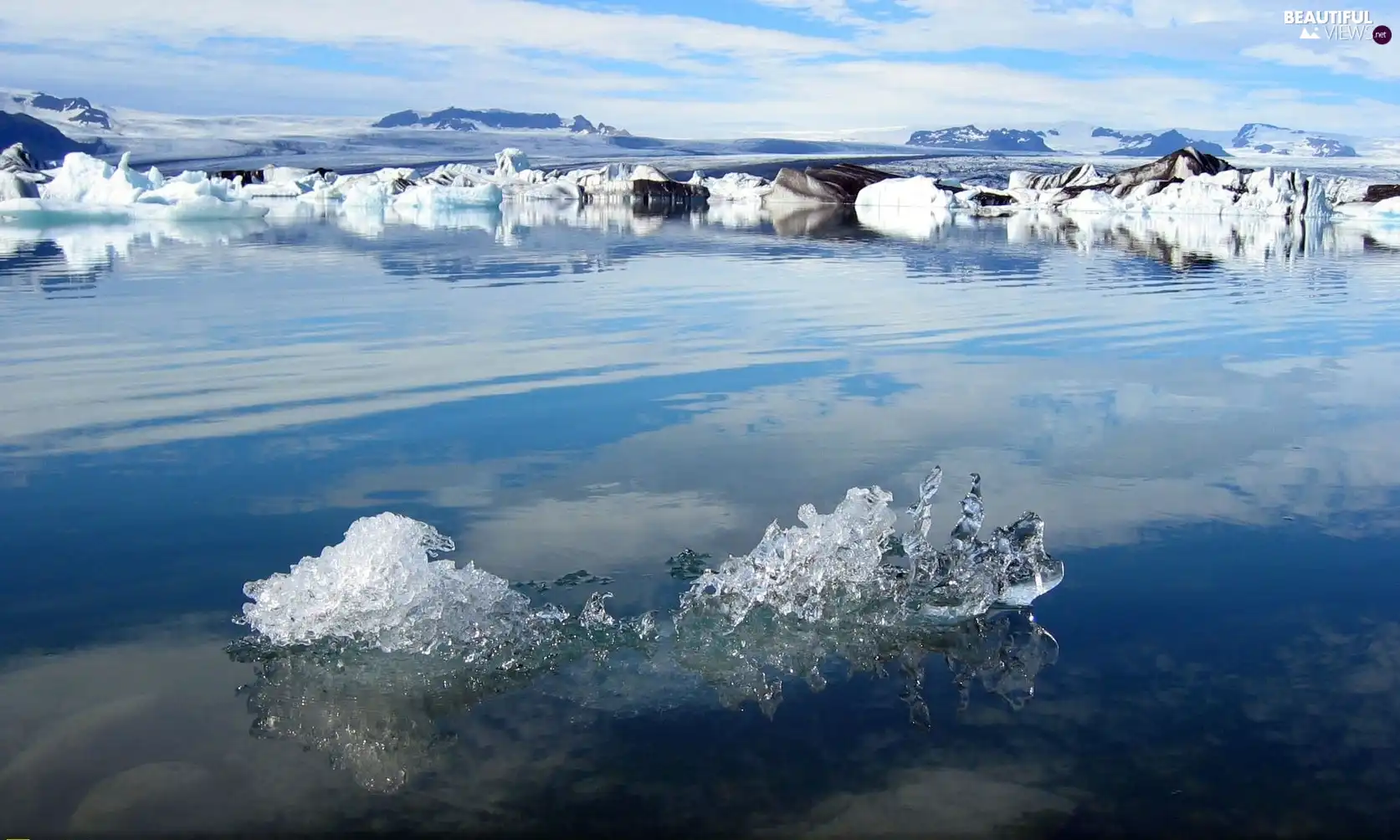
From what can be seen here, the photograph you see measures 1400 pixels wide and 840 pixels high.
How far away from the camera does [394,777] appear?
8.77 ft

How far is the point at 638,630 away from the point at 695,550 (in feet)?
2.32

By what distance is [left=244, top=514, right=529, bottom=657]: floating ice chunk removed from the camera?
11.1 ft

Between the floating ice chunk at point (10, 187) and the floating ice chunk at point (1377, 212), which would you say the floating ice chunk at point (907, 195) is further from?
the floating ice chunk at point (10, 187)

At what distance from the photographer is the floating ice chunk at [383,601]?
133 inches

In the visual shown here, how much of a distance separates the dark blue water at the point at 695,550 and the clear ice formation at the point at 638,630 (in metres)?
0.02

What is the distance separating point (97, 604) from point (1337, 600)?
384 cm

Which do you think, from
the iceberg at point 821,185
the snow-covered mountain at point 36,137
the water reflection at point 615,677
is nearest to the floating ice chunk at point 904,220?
the iceberg at point 821,185

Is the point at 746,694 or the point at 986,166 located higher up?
the point at 986,166

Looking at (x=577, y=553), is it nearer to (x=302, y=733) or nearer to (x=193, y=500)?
(x=302, y=733)

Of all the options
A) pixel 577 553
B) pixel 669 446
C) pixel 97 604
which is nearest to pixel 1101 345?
pixel 669 446

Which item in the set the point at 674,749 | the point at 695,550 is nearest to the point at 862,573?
the point at 695,550

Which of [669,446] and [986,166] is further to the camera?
[986,166]

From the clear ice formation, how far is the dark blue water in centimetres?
2

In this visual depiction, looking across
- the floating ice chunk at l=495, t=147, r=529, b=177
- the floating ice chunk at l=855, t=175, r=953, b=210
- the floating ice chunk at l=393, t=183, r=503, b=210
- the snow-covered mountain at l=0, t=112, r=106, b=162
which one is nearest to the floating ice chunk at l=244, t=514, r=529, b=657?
the floating ice chunk at l=393, t=183, r=503, b=210
